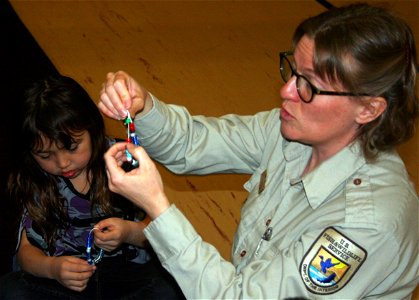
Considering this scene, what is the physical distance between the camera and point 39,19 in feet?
13.3

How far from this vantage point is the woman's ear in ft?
5.09

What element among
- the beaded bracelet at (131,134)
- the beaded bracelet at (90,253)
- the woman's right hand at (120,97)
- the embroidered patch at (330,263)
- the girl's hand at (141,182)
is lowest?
the embroidered patch at (330,263)

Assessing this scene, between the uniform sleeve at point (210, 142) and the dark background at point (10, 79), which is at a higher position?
the dark background at point (10, 79)

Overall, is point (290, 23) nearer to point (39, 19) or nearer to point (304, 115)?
point (39, 19)

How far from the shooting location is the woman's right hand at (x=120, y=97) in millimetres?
1664

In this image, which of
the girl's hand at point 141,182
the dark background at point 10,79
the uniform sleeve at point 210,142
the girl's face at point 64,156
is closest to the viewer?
the girl's hand at point 141,182

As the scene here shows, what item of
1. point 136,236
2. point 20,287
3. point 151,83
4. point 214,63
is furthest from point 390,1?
point 20,287

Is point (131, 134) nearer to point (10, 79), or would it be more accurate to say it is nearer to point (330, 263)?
point (330, 263)

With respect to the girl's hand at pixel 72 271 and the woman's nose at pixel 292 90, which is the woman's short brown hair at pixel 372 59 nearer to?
the woman's nose at pixel 292 90

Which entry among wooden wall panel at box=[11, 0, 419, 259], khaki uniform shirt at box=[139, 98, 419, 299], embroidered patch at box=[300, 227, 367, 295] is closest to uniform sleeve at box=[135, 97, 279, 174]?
khaki uniform shirt at box=[139, 98, 419, 299]

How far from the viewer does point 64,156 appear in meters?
1.99

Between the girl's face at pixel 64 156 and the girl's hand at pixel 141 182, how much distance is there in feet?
1.77

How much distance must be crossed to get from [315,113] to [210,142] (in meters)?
0.44

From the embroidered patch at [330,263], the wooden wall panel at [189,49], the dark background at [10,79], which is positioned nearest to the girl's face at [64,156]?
the dark background at [10,79]
